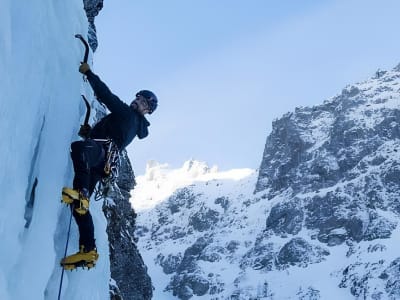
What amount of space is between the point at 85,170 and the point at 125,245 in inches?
550

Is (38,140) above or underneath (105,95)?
underneath

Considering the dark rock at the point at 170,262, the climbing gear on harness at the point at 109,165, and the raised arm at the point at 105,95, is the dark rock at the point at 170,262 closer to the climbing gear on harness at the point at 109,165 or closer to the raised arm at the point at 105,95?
the climbing gear on harness at the point at 109,165

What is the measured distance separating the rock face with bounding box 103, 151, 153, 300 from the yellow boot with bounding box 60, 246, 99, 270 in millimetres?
11310

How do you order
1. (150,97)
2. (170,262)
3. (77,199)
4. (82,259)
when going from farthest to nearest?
(170,262) < (150,97) < (82,259) < (77,199)

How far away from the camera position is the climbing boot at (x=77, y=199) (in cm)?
538

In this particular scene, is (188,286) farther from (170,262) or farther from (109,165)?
(109,165)

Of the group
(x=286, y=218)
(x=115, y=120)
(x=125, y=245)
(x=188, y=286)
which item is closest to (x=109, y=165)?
(x=115, y=120)

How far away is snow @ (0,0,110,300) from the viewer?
195 inches

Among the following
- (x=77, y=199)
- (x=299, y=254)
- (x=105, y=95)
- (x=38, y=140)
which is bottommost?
(x=77, y=199)

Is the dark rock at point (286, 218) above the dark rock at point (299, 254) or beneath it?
above

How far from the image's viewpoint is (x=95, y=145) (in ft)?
19.9

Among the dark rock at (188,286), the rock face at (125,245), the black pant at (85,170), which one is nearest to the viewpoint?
the black pant at (85,170)

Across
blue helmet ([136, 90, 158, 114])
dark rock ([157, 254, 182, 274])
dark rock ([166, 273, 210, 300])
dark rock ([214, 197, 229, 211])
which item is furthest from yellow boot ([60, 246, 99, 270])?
dark rock ([214, 197, 229, 211])

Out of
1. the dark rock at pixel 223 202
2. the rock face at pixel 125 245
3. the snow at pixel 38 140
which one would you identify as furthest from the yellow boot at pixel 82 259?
the dark rock at pixel 223 202
